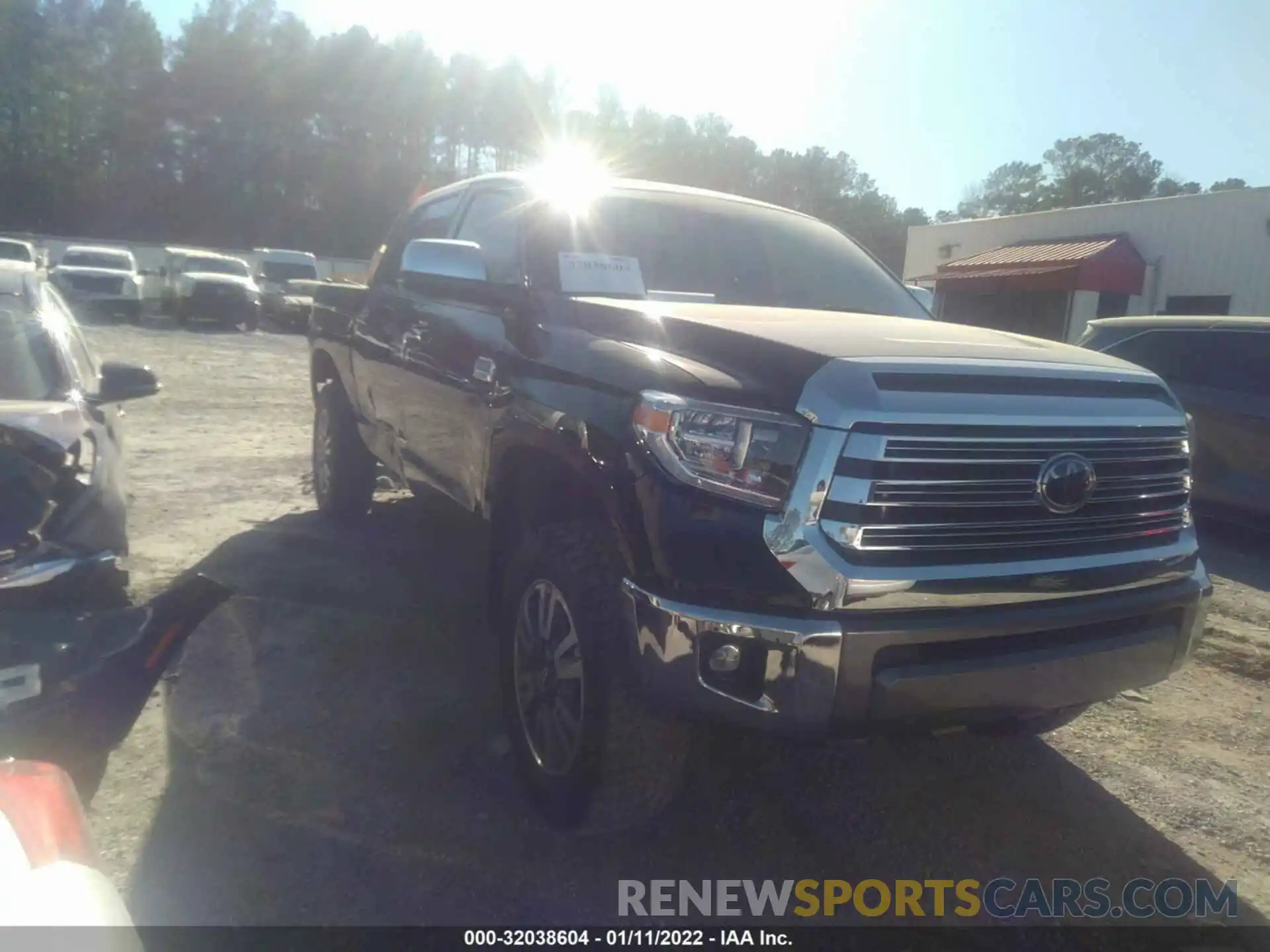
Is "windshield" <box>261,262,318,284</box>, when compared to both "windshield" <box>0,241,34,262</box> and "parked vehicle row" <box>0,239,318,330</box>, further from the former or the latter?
"windshield" <box>0,241,34,262</box>

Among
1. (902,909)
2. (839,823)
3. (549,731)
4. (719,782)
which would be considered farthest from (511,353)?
(902,909)

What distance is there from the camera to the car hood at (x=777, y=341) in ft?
8.92

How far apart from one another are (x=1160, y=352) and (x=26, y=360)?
300 inches

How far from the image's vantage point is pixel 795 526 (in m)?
2.52

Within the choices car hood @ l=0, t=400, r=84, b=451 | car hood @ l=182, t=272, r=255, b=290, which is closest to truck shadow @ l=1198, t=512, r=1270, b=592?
car hood @ l=0, t=400, r=84, b=451

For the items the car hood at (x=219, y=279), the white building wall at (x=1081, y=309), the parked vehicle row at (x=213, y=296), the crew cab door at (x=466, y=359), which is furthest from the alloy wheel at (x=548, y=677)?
the car hood at (x=219, y=279)

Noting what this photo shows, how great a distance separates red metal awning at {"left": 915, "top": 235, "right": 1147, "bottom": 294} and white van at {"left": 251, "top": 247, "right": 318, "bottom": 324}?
49.6 ft

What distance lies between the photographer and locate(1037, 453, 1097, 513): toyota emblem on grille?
2764 mm

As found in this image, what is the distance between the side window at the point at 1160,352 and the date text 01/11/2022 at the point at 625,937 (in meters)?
6.51

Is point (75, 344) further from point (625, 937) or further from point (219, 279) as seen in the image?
point (219, 279)

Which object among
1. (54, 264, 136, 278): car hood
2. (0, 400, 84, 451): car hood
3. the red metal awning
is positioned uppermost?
the red metal awning

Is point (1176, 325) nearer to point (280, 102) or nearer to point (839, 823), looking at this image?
point (839, 823)

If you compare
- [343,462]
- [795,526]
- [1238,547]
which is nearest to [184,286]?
[343,462]

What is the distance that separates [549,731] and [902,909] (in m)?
1.09
